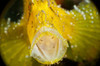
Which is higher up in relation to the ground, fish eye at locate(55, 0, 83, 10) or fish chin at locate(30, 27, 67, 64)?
fish eye at locate(55, 0, 83, 10)

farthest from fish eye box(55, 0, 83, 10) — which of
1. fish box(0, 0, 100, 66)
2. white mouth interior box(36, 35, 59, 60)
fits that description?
white mouth interior box(36, 35, 59, 60)

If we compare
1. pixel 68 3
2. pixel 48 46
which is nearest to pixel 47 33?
pixel 48 46

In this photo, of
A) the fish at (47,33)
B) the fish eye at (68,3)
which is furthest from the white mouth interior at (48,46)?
the fish eye at (68,3)

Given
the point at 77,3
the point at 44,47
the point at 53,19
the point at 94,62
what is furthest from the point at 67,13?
A: the point at 94,62

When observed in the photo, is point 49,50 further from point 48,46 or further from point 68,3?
point 68,3

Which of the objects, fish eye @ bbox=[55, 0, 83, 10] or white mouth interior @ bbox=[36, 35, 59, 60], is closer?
white mouth interior @ bbox=[36, 35, 59, 60]

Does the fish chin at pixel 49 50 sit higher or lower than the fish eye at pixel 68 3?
lower

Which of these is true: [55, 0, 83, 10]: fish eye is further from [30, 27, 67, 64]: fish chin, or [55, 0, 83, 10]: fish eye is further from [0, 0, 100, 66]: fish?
[30, 27, 67, 64]: fish chin

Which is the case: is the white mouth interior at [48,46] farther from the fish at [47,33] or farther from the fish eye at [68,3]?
the fish eye at [68,3]

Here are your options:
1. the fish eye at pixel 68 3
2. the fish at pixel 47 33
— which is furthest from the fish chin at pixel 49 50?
the fish eye at pixel 68 3

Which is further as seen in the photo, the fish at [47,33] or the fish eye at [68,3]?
the fish eye at [68,3]
